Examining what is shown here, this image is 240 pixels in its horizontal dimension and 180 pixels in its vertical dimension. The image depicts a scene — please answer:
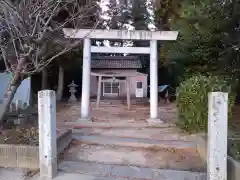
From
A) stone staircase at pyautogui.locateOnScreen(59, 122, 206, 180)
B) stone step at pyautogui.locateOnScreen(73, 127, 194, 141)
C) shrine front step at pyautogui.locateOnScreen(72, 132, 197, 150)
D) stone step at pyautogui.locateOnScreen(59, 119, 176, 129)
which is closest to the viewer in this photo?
stone staircase at pyautogui.locateOnScreen(59, 122, 206, 180)

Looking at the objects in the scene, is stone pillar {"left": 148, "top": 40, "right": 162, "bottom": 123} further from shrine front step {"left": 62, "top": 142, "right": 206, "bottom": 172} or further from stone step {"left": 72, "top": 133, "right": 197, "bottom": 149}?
shrine front step {"left": 62, "top": 142, "right": 206, "bottom": 172}

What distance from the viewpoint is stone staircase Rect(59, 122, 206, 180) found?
4.36 m

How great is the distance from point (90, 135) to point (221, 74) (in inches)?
211

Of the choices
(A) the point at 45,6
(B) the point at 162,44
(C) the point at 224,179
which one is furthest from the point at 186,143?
(B) the point at 162,44

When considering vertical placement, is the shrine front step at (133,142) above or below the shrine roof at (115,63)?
below

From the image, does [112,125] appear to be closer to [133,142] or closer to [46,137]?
[133,142]

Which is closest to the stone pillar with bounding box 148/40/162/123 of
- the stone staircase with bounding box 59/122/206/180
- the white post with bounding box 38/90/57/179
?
the stone staircase with bounding box 59/122/206/180

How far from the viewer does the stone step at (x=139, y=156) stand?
187 inches

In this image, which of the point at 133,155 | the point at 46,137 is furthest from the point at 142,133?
the point at 46,137

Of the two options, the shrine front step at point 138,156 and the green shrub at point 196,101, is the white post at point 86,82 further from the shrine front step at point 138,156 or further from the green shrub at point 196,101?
the green shrub at point 196,101

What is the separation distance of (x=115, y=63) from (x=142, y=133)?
10.5 metres

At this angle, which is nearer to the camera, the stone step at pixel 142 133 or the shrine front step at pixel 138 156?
the shrine front step at pixel 138 156

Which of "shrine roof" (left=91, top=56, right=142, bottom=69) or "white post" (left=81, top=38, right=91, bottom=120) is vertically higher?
"shrine roof" (left=91, top=56, right=142, bottom=69)

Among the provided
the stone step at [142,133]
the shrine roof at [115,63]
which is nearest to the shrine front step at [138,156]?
the stone step at [142,133]
